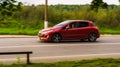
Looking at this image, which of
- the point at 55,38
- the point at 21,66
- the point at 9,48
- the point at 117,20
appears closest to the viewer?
the point at 21,66

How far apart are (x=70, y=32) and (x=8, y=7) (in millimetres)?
15227

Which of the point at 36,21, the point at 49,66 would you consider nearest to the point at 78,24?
the point at 49,66

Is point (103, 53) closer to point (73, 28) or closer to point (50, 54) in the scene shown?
point (50, 54)

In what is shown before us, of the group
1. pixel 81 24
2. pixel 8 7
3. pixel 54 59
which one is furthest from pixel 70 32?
pixel 8 7

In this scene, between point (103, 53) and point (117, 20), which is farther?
point (117, 20)

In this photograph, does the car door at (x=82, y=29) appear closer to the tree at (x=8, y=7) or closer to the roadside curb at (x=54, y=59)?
the roadside curb at (x=54, y=59)

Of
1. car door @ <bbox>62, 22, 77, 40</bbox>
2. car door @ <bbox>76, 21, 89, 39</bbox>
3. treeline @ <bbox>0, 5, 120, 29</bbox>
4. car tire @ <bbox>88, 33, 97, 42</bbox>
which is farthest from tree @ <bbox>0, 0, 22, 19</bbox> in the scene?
treeline @ <bbox>0, 5, 120, 29</bbox>

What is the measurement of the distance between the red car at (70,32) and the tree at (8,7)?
14043 millimetres

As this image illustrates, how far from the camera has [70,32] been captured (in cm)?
2458

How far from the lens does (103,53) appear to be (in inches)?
736

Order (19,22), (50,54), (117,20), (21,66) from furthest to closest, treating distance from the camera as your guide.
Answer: (117,20) → (19,22) → (50,54) → (21,66)

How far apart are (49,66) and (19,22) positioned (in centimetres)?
2684

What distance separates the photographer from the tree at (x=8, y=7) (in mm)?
9336

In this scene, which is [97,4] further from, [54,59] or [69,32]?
[69,32]
